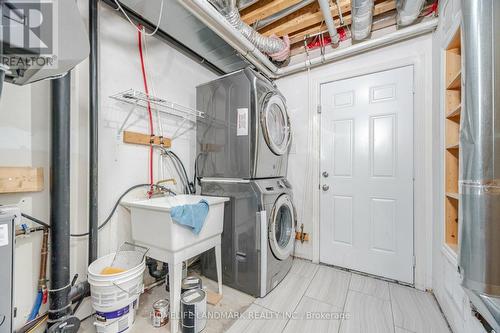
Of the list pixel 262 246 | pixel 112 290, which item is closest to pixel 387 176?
pixel 262 246

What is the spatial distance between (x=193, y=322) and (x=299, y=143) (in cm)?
206

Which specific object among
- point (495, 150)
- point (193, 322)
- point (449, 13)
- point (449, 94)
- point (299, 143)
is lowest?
point (193, 322)

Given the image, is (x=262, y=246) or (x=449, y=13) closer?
(x=449, y=13)

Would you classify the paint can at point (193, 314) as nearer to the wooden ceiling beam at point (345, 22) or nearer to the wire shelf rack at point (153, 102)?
the wire shelf rack at point (153, 102)

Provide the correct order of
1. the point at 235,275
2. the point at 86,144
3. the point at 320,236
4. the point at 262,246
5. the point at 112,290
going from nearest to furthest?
the point at 112,290, the point at 86,144, the point at 262,246, the point at 235,275, the point at 320,236

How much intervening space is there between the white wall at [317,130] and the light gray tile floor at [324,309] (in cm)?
41

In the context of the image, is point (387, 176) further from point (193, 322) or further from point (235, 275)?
point (193, 322)

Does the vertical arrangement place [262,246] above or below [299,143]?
below

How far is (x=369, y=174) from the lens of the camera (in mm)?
2123

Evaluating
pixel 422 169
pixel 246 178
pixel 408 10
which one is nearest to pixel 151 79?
pixel 246 178

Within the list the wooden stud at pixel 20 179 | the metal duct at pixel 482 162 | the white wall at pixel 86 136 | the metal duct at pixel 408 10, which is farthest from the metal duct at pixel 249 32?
the wooden stud at pixel 20 179

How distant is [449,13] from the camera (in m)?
1.47

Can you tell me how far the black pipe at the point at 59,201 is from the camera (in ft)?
3.86

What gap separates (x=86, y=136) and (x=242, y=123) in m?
1.17
